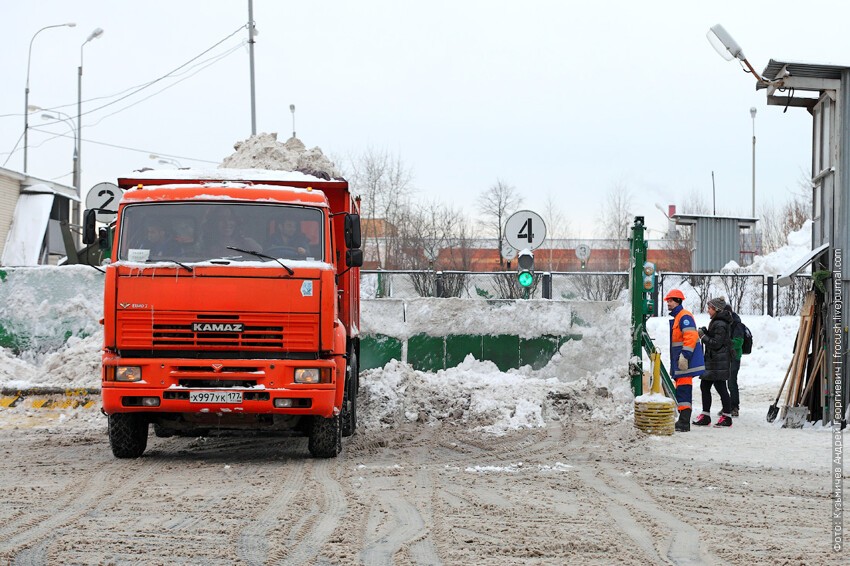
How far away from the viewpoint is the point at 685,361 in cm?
1393

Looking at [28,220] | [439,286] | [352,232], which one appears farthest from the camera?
[28,220]

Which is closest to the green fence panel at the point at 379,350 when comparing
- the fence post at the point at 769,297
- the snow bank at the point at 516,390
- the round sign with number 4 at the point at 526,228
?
the snow bank at the point at 516,390

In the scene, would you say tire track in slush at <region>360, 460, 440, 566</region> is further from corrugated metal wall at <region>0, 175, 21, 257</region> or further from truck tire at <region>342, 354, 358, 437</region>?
corrugated metal wall at <region>0, 175, 21, 257</region>

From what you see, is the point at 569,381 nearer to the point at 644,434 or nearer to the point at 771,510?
the point at 644,434

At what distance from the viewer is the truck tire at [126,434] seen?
11172 millimetres

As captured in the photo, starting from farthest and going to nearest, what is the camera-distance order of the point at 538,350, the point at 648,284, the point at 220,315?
1. the point at 538,350
2. the point at 648,284
3. the point at 220,315

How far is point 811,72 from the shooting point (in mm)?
A: 14070

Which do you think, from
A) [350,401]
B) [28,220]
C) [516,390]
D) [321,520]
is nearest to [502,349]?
→ [516,390]

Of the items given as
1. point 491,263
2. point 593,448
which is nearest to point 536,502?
point 593,448

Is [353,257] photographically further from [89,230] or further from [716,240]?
[716,240]

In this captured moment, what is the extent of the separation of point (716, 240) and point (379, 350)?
2860 centimetres

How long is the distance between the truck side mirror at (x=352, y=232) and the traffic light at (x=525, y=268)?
531 centimetres

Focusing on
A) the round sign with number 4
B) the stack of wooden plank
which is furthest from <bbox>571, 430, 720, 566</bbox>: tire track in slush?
the round sign with number 4

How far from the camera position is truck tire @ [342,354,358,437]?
12.2 m
